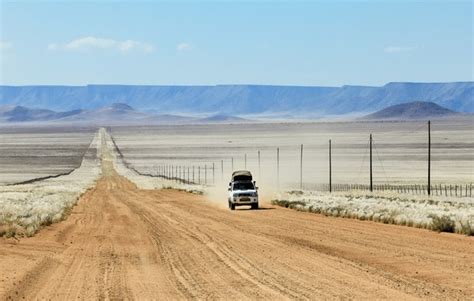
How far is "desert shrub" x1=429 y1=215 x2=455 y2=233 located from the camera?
2941 centimetres

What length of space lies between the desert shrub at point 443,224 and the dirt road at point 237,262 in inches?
19.4

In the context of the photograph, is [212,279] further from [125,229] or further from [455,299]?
[125,229]

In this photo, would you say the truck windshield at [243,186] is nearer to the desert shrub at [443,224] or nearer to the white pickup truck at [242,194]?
the white pickup truck at [242,194]

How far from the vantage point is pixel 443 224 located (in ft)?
97.3

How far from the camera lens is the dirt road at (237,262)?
54.9 ft

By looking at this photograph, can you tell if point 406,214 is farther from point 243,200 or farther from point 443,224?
point 243,200

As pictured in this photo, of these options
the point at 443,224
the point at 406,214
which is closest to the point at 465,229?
the point at 443,224

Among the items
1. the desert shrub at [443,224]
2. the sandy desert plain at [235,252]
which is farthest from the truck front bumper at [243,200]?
the desert shrub at [443,224]

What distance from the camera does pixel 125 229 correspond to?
34156 millimetres

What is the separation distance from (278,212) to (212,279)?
86.8ft

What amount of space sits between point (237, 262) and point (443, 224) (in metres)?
10.9

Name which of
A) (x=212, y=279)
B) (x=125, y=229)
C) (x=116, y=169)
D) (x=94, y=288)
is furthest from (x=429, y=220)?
(x=116, y=169)

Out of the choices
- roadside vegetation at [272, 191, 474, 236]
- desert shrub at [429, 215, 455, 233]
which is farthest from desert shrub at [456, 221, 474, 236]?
desert shrub at [429, 215, 455, 233]

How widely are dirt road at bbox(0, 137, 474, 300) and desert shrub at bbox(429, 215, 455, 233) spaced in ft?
1.62
